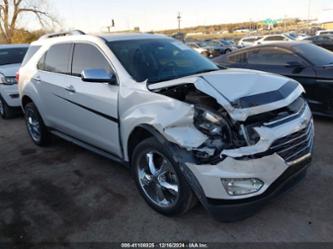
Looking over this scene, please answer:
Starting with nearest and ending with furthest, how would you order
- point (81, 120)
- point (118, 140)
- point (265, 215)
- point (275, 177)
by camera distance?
1. point (275, 177)
2. point (265, 215)
3. point (118, 140)
4. point (81, 120)

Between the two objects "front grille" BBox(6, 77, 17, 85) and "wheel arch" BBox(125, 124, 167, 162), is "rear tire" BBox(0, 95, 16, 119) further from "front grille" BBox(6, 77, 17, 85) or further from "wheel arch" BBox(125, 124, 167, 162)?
"wheel arch" BBox(125, 124, 167, 162)

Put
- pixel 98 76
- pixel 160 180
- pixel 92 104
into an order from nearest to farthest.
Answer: pixel 160 180 < pixel 98 76 < pixel 92 104

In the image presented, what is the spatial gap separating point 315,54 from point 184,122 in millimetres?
4504

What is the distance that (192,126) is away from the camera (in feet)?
9.20

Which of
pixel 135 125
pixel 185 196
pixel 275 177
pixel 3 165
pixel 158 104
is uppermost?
pixel 158 104

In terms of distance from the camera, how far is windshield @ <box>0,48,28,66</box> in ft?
27.7

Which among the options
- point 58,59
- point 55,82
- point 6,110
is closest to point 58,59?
point 58,59

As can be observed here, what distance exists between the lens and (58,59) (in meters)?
4.73

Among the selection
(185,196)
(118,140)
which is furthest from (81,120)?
(185,196)

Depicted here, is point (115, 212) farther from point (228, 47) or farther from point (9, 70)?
point (228, 47)

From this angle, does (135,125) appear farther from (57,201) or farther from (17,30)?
(17,30)

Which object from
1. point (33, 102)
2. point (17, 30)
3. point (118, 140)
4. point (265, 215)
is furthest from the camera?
point (17, 30)

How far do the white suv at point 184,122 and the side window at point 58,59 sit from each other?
8 centimetres

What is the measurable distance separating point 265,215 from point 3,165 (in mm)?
3883
